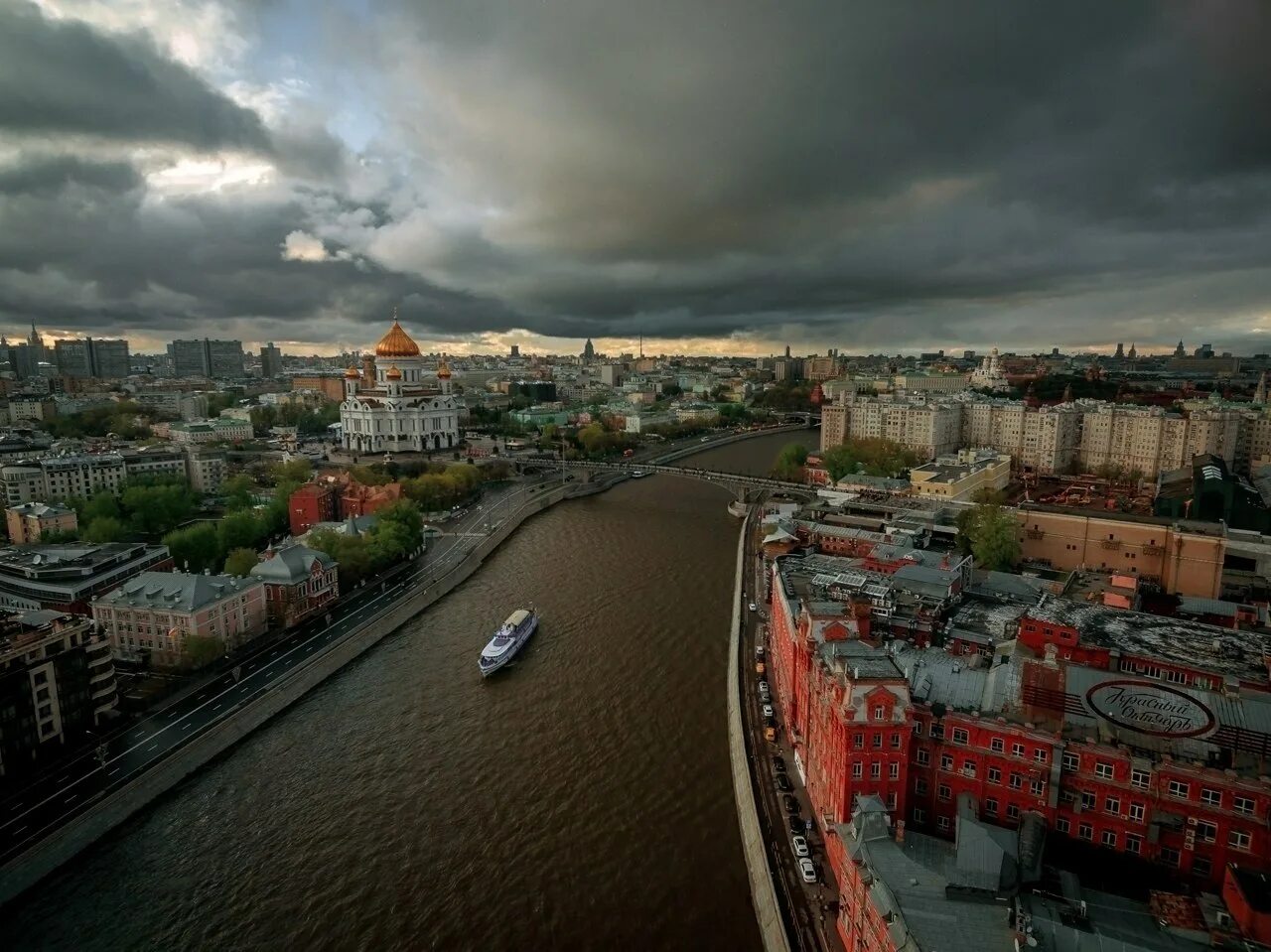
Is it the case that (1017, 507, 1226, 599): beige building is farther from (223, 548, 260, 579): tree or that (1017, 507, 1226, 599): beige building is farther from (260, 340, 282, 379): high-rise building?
(260, 340, 282, 379): high-rise building

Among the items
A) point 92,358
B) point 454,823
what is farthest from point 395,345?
point 92,358

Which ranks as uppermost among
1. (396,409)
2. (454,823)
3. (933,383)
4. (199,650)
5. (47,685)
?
(933,383)

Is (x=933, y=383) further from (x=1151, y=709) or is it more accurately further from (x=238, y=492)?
(x=1151, y=709)

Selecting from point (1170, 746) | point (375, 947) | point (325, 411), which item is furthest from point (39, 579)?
point (325, 411)

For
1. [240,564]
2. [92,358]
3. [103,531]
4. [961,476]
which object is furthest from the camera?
[92,358]

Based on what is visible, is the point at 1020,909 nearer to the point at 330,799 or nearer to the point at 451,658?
the point at 330,799
